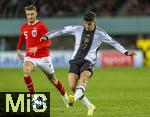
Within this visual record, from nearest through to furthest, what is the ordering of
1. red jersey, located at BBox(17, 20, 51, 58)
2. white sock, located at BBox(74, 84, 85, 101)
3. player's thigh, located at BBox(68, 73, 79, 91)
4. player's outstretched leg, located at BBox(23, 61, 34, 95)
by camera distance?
white sock, located at BBox(74, 84, 85, 101) → player's thigh, located at BBox(68, 73, 79, 91) → player's outstretched leg, located at BBox(23, 61, 34, 95) → red jersey, located at BBox(17, 20, 51, 58)

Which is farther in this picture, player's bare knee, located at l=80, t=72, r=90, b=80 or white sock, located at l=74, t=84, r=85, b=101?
player's bare knee, located at l=80, t=72, r=90, b=80

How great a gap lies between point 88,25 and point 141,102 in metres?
4.03

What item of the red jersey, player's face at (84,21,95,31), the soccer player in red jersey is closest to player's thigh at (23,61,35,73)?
the soccer player in red jersey

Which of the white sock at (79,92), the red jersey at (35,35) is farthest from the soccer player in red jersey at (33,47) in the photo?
the white sock at (79,92)

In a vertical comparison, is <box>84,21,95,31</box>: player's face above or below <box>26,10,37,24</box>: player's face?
below

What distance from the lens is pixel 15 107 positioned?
38.6ft

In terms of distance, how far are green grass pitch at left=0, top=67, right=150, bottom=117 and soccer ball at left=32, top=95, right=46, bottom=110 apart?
1.35ft

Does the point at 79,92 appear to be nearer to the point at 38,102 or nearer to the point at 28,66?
the point at 38,102

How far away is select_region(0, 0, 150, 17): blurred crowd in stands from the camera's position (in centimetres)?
4006

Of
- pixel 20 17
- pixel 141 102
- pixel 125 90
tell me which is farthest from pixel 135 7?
pixel 141 102

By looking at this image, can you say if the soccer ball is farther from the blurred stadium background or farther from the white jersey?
the blurred stadium background

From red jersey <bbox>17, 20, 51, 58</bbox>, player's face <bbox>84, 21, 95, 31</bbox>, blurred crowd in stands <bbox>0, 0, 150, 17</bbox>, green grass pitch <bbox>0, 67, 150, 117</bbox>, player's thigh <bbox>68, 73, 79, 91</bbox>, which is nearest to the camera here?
player's face <bbox>84, 21, 95, 31</bbox>

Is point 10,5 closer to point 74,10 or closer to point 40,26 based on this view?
point 74,10

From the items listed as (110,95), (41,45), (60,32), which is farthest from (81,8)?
(60,32)
